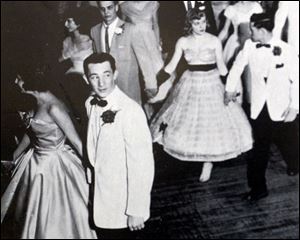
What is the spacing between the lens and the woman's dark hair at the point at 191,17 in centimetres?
156

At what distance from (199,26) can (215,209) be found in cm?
96

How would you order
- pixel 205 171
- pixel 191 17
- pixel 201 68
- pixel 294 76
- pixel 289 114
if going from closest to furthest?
pixel 191 17
pixel 201 68
pixel 294 76
pixel 289 114
pixel 205 171

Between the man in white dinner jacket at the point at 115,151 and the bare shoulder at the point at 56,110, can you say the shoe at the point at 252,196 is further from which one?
the bare shoulder at the point at 56,110

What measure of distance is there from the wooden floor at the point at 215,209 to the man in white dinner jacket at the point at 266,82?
161 mm

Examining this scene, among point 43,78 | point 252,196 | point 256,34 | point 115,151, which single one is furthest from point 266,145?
point 43,78

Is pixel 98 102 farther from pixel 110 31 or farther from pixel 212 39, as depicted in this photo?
pixel 212 39

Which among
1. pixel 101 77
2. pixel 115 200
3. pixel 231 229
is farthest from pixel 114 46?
pixel 231 229

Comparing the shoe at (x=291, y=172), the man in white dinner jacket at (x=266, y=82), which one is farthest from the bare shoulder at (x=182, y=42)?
the shoe at (x=291, y=172)

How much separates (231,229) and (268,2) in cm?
107

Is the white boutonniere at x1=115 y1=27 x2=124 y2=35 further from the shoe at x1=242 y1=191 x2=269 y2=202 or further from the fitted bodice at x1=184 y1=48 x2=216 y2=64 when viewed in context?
the shoe at x1=242 y1=191 x2=269 y2=202

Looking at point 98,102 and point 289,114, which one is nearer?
point 98,102

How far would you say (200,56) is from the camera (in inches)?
65.0

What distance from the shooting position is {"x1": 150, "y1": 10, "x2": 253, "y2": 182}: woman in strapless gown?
167cm

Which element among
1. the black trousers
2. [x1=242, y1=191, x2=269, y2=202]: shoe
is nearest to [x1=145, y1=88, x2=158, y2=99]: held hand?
the black trousers
